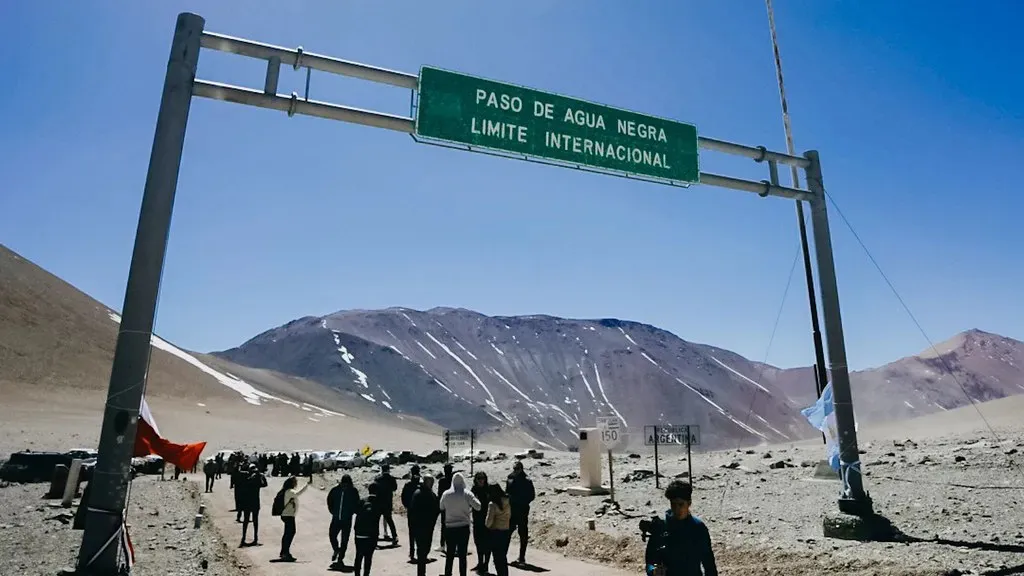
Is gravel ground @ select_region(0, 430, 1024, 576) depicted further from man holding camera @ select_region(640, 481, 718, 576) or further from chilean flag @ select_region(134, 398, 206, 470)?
man holding camera @ select_region(640, 481, 718, 576)

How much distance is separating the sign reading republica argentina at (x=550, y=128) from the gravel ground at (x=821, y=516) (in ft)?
20.8

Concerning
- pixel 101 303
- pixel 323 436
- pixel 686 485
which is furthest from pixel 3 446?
pixel 101 303

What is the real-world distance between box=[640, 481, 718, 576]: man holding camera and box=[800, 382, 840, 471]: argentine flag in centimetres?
809

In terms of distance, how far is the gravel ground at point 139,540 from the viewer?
34.5 feet

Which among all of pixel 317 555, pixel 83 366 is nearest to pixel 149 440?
pixel 317 555

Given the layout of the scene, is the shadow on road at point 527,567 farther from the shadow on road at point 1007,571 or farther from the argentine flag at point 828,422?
the shadow on road at point 1007,571

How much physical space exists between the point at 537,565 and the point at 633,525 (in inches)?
131

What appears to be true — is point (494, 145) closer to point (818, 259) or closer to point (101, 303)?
point (818, 259)

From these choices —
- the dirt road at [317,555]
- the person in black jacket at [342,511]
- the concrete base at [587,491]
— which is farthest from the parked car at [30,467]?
the person in black jacket at [342,511]

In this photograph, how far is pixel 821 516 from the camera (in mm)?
13383

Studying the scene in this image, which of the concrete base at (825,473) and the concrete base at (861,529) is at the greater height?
the concrete base at (825,473)

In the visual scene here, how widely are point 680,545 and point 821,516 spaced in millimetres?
10347

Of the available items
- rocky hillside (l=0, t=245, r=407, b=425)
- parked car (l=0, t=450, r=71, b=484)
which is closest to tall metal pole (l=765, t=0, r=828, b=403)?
parked car (l=0, t=450, r=71, b=484)

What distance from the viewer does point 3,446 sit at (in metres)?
48.7
